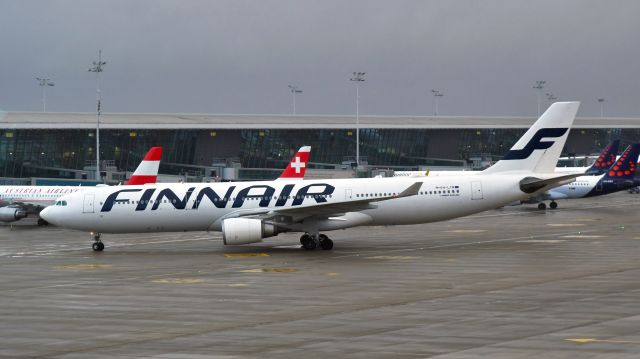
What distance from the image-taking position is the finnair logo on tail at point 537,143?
47.0 m

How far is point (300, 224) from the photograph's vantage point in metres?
44.5

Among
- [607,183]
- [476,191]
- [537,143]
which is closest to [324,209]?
[476,191]

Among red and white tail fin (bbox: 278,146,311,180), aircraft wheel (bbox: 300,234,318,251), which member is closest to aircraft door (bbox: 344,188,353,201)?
aircraft wheel (bbox: 300,234,318,251)

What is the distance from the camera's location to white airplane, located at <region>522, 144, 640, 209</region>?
79.1 metres

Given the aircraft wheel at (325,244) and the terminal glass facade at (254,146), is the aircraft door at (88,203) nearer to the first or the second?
the aircraft wheel at (325,244)

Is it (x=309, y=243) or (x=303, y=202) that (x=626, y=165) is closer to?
(x=303, y=202)

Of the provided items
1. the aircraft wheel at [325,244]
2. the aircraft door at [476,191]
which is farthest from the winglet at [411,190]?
the aircraft wheel at [325,244]

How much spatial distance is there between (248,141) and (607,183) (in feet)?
219

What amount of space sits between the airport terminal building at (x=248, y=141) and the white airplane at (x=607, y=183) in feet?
155

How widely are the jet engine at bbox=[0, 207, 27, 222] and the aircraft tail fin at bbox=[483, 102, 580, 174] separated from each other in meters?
37.1

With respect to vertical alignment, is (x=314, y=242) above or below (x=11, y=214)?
below

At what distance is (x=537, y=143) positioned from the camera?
155ft

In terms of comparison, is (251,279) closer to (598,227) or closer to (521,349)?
(521,349)

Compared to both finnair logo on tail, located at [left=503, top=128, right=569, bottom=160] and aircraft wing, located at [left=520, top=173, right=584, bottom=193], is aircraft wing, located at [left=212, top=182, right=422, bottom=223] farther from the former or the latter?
finnair logo on tail, located at [left=503, top=128, right=569, bottom=160]
